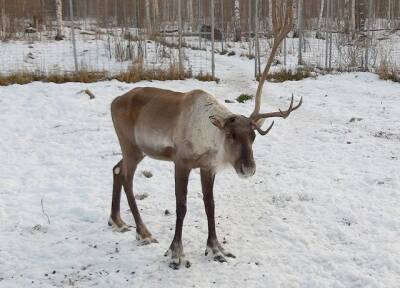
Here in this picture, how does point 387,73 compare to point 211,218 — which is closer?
point 211,218

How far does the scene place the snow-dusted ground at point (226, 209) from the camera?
12.0 ft

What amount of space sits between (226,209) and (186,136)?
56.0 inches

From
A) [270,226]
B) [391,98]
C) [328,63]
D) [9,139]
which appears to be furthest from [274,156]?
[328,63]

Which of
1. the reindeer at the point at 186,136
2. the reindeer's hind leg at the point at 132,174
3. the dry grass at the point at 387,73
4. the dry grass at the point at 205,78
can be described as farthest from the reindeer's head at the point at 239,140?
the dry grass at the point at 387,73

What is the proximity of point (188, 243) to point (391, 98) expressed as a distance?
7.70 meters

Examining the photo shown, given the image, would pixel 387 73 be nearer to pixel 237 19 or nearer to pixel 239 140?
pixel 239 140

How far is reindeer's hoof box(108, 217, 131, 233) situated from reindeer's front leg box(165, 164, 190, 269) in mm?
681

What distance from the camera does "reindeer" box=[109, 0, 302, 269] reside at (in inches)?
137

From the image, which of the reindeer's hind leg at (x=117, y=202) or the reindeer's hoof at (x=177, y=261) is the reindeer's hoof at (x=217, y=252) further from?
the reindeer's hind leg at (x=117, y=202)

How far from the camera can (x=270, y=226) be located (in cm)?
444

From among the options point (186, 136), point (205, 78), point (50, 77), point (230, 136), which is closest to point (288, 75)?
point (205, 78)

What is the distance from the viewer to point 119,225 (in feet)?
14.5

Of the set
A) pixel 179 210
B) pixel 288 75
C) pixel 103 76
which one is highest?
pixel 103 76

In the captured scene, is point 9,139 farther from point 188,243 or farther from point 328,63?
point 328,63
